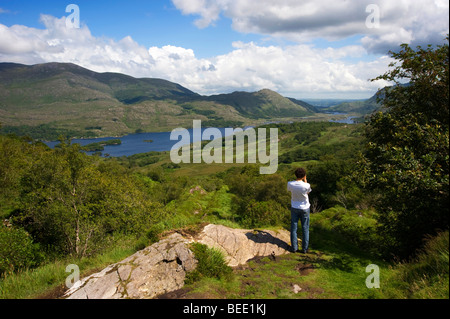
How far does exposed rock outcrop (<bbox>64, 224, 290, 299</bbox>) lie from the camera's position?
6219 mm

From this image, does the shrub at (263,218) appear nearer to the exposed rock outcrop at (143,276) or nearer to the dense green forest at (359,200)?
the dense green forest at (359,200)

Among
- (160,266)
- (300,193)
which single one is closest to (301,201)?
(300,193)

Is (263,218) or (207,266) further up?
(207,266)

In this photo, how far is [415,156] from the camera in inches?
286

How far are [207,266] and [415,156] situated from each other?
7.19 metres

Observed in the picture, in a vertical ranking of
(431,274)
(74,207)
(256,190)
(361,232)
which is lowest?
(256,190)

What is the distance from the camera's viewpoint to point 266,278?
6941mm

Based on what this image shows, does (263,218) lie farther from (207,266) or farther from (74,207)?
(74,207)

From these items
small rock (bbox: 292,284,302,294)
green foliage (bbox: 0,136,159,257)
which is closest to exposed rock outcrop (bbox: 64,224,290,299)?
small rock (bbox: 292,284,302,294)

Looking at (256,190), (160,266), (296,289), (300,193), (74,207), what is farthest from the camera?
(256,190)

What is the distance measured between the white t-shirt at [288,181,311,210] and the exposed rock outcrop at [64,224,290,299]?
2028 millimetres

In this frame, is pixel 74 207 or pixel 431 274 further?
pixel 74 207
